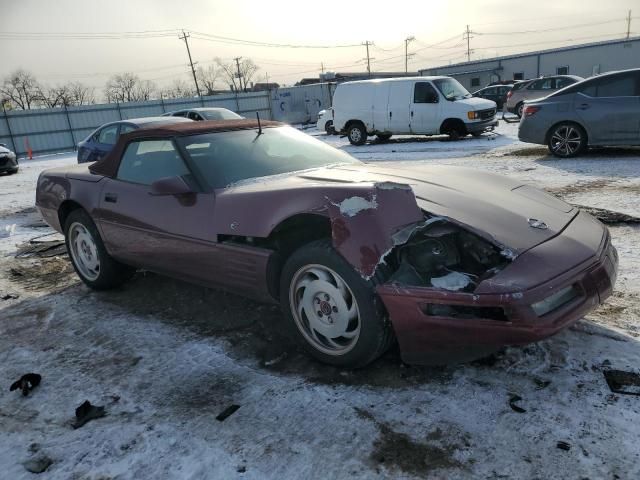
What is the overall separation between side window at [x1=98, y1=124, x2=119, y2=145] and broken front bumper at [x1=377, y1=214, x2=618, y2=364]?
9074 mm

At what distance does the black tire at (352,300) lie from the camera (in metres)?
2.52

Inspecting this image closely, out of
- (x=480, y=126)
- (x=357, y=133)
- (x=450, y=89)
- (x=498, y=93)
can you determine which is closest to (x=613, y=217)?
(x=480, y=126)

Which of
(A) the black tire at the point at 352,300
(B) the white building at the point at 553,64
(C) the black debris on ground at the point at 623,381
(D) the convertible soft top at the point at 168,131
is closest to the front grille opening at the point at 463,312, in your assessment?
(A) the black tire at the point at 352,300

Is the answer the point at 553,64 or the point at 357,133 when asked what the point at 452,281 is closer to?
the point at 357,133

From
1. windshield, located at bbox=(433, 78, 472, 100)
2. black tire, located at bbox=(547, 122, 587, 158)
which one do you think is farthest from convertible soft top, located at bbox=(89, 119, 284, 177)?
windshield, located at bbox=(433, 78, 472, 100)

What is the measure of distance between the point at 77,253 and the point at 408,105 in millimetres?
11864

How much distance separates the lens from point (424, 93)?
14.4 m

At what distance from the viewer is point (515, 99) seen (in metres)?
20.5

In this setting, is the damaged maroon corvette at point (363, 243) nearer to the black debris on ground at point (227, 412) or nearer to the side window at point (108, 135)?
the black debris on ground at point (227, 412)

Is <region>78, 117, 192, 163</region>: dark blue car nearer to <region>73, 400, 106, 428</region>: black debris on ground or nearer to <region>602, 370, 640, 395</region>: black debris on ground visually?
<region>73, 400, 106, 428</region>: black debris on ground

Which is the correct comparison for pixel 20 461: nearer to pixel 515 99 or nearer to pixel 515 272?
pixel 515 272

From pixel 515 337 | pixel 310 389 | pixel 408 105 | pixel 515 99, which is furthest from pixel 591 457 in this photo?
pixel 515 99

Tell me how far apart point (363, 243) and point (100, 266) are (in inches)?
110

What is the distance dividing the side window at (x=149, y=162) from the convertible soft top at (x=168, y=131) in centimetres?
6
